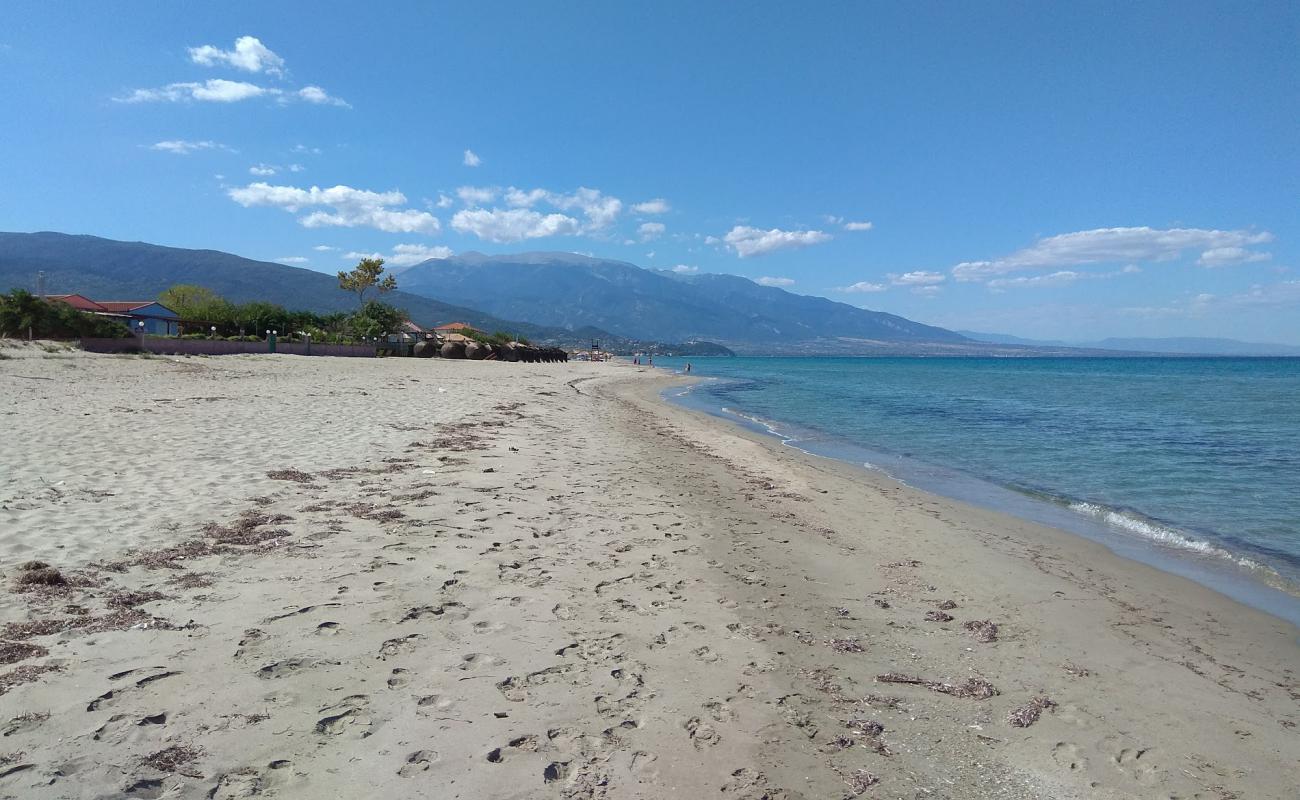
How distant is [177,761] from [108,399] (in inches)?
568

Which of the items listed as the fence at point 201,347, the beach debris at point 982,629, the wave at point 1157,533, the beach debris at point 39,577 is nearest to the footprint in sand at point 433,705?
the beach debris at point 39,577

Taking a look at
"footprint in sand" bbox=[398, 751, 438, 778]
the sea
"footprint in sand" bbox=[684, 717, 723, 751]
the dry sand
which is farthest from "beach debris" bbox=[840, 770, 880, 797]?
the sea

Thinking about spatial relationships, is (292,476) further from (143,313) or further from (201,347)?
(143,313)

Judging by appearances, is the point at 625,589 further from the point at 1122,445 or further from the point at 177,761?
the point at 1122,445

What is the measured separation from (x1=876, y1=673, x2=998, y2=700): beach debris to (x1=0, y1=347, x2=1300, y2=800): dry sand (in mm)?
28

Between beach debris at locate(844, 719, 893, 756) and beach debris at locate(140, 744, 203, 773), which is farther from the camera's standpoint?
beach debris at locate(844, 719, 893, 756)

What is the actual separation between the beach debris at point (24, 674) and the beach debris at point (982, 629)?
579 centimetres

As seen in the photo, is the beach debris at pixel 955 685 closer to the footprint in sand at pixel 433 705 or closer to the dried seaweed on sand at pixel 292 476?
the footprint in sand at pixel 433 705

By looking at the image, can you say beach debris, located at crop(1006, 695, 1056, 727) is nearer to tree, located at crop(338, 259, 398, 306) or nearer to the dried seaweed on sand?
the dried seaweed on sand

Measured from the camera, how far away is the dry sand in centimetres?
320

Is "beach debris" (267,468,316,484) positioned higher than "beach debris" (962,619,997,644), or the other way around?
"beach debris" (267,468,316,484)

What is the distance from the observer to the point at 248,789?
9.26 ft

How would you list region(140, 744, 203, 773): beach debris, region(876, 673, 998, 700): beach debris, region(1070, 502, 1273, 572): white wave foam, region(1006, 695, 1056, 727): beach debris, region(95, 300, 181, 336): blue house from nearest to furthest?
region(140, 744, 203, 773): beach debris → region(1006, 695, 1056, 727): beach debris → region(876, 673, 998, 700): beach debris → region(1070, 502, 1273, 572): white wave foam → region(95, 300, 181, 336): blue house

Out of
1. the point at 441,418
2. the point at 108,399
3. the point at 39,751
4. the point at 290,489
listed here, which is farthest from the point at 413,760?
the point at 108,399
